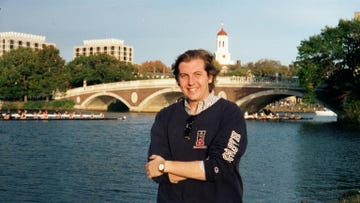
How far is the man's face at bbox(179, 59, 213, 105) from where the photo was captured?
385 cm

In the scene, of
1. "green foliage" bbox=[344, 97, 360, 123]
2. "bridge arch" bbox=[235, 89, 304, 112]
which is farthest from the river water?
"bridge arch" bbox=[235, 89, 304, 112]

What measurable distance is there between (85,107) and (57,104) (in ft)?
14.7

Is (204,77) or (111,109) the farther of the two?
(111,109)

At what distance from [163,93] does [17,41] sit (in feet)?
361

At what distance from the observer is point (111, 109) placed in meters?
84.6

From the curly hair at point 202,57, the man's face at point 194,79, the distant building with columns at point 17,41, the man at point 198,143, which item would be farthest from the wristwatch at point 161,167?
the distant building with columns at point 17,41

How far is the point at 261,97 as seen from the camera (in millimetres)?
61969

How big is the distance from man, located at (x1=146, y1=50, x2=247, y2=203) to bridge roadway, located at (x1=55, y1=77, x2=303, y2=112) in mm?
54438

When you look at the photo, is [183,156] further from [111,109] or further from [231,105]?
[111,109]

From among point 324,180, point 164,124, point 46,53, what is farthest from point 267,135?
point 46,53

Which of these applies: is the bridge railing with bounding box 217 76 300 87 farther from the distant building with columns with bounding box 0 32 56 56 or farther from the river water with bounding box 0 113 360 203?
the distant building with columns with bounding box 0 32 56 56

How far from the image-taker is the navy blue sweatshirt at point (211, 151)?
364 centimetres

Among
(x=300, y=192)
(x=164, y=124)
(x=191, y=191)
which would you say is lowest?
(x=300, y=192)

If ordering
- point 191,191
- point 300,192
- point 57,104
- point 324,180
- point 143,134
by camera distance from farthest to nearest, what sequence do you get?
point 57,104 → point 143,134 → point 324,180 → point 300,192 → point 191,191
